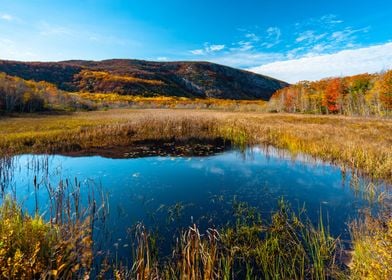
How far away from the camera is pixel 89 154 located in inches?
679

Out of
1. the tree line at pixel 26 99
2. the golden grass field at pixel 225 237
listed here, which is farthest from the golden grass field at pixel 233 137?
the tree line at pixel 26 99

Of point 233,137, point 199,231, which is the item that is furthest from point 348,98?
point 199,231

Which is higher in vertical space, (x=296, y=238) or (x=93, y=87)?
(x=93, y=87)

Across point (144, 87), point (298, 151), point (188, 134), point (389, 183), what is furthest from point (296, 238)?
point (144, 87)

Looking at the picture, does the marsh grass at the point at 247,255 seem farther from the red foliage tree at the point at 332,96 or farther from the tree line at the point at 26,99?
the red foliage tree at the point at 332,96

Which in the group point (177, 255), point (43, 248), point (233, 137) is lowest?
point (177, 255)

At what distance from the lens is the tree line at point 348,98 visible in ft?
173

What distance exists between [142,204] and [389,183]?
9.60 meters

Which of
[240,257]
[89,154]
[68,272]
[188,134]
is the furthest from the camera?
[188,134]

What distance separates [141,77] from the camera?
139250mm

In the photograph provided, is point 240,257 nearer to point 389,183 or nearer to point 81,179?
point 389,183

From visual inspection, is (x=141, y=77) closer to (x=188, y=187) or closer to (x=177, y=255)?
(x=188, y=187)

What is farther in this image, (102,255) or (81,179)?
(81,179)

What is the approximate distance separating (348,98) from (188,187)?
221 feet
